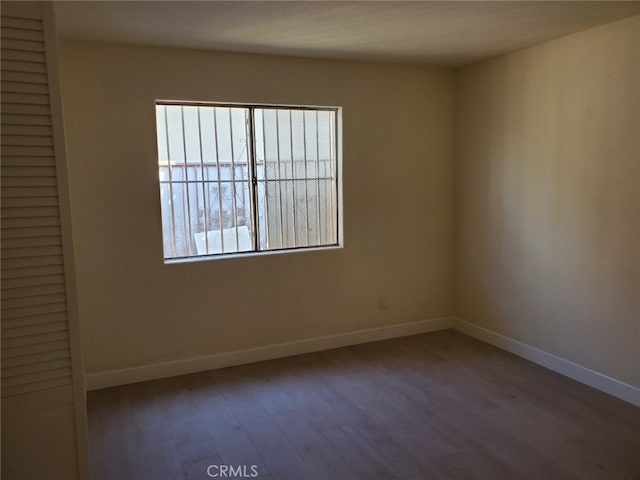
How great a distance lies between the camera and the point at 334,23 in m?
2.82

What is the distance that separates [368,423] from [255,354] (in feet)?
4.01

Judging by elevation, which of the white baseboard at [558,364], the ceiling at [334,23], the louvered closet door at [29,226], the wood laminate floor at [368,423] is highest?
the ceiling at [334,23]

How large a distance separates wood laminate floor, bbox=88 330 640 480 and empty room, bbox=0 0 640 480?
0.05 ft

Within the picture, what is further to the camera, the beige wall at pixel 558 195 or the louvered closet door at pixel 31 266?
the beige wall at pixel 558 195

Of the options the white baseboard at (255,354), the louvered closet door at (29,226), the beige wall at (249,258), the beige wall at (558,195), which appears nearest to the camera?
the louvered closet door at (29,226)

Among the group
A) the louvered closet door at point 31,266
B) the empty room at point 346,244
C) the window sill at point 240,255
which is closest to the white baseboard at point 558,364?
the empty room at point 346,244

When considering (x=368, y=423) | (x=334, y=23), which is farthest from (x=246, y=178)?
(x=368, y=423)

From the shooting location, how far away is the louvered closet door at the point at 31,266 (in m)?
1.51

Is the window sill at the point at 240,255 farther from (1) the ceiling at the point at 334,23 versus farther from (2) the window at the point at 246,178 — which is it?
(1) the ceiling at the point at 334,23

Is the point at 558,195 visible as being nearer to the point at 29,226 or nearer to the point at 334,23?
the point at 334,23

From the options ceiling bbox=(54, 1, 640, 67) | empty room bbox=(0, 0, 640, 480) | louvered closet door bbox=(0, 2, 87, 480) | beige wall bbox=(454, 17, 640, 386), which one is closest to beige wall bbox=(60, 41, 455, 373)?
empty room bbox=(0, 0, 640, 480)

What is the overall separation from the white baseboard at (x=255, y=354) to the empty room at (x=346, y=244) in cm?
2

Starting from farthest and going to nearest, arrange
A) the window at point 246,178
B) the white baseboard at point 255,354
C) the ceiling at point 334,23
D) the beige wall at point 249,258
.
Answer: the window at point 246,178, the white baseboard at point 255,354, the beige wall at point 249,258, the ceiling at point 334,23

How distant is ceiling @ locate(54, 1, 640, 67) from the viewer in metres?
2.51
